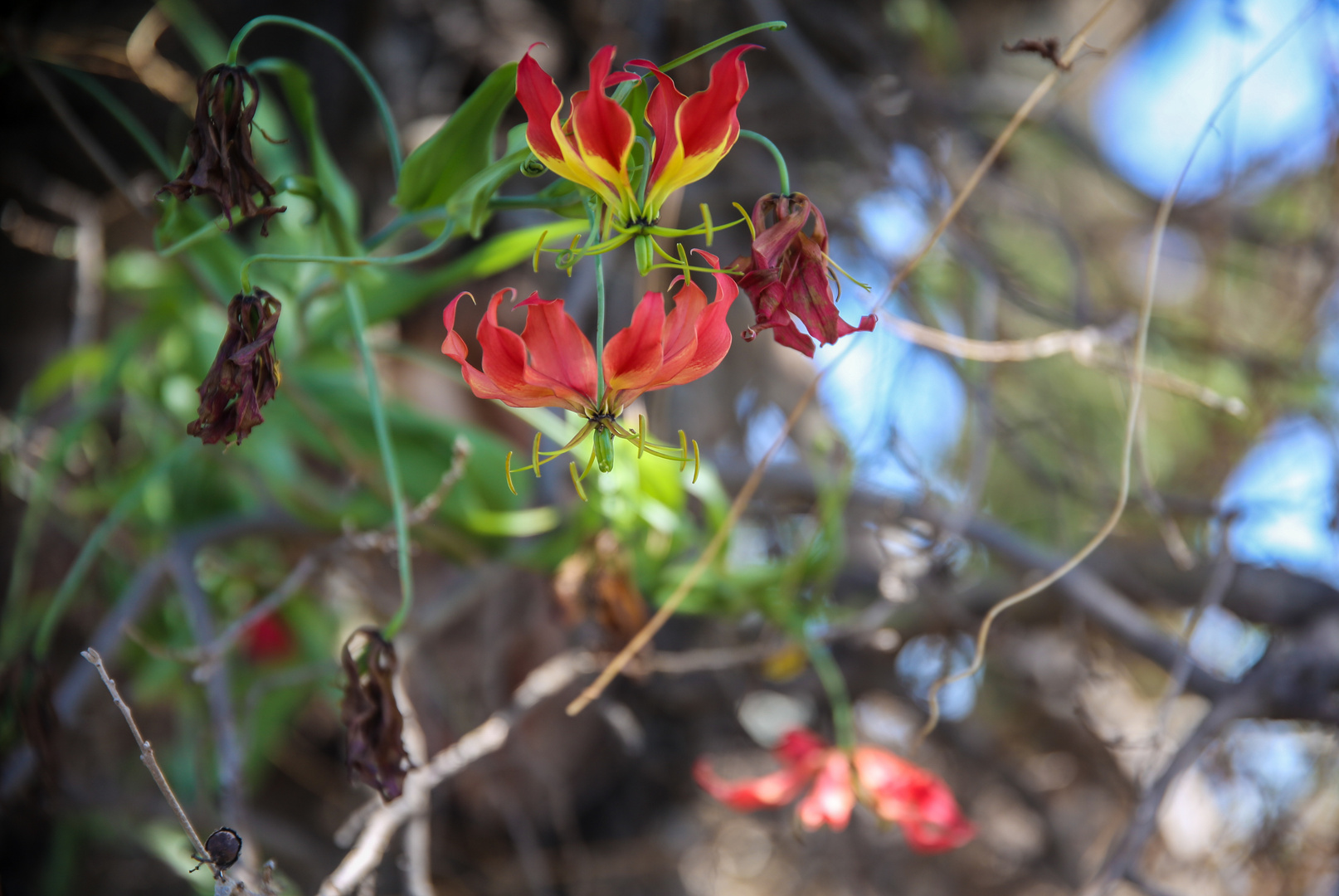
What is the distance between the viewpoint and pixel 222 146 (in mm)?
440

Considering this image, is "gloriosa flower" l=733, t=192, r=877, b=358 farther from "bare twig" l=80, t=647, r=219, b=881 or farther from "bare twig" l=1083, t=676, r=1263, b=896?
"bare twig" l=1083, t=676, r=1263, b=896

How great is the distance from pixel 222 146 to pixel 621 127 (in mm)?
233

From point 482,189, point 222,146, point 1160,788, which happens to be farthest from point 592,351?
point 1160,788

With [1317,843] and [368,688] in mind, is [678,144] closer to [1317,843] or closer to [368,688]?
[368,688]

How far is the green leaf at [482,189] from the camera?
1.42 feet

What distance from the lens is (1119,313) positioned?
1083mm

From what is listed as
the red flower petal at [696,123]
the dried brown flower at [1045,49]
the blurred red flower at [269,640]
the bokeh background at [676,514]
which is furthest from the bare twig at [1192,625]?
the blurred red flower at [269,640]

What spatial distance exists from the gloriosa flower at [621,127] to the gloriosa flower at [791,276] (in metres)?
0.04

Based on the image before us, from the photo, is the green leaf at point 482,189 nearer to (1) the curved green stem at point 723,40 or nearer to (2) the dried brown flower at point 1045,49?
(1) the curved green stem at point 723,40

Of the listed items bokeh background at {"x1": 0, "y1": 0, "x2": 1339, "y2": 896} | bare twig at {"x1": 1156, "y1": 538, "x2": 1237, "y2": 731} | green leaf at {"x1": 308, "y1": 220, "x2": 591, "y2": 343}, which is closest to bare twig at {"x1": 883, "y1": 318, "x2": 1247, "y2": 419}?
bokeh background at {"x1": 0, "y1": 0, "x2": 1339, "y2": 896}

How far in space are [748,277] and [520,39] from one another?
3.39ft

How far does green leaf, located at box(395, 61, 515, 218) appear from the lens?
0.47 meters

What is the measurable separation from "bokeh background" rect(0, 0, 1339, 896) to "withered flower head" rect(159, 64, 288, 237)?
182mm

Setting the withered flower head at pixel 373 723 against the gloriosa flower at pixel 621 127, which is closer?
the gloriosa flower at pixel 621 127
